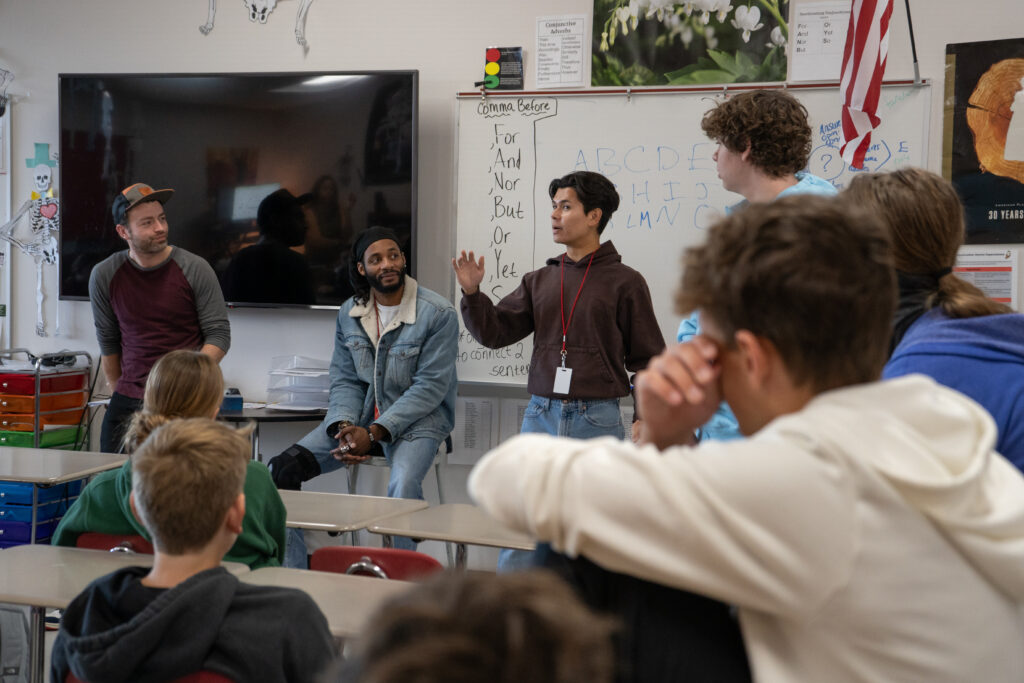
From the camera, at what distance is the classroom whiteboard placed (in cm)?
401

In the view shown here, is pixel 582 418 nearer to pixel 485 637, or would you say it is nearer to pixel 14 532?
pixel 14 532

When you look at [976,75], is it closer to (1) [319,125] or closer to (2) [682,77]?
(2) [682,77]

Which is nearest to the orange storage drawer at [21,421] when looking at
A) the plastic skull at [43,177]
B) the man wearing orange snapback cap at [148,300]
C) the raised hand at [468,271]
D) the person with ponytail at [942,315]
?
the man wearing orange snapback cap at [148,300]

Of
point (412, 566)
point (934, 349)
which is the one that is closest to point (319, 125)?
point (412, 566)

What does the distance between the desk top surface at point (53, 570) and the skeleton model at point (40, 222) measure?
10.9 feet

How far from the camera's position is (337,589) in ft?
6.28

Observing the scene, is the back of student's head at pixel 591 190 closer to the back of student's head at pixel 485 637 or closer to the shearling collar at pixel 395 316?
the shearling collar at pixel 395 316

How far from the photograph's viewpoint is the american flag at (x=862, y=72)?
11.8 ft

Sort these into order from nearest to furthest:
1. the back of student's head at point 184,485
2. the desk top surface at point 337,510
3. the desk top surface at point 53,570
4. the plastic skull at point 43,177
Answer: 1. the back of student's head at point 184,485
2. the desk top surface at point 53,570
3. the desk top surface at point 337,510
4. the plastic skull at point 43,177

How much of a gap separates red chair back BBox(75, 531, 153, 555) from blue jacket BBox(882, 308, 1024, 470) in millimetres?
1777

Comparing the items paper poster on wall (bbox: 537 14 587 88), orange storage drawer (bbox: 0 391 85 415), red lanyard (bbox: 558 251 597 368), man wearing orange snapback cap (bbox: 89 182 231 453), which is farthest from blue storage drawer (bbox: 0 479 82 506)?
paper poster on wall (bbox: 537 14 587 88)

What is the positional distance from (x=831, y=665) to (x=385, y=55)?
14.0ft

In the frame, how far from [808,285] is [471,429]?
3769 mm

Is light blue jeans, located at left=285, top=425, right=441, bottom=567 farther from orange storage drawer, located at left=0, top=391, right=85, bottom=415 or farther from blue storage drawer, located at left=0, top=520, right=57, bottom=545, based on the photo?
orange storage drawer, located at left=0, top=391, right=85, bottom=415
